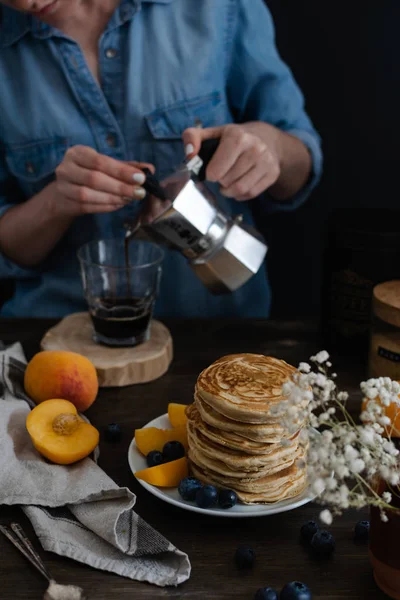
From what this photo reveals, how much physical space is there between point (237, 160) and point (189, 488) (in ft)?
2.56

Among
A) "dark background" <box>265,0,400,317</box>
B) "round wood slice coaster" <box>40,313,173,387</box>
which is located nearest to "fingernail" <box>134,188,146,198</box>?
"round wood slice coaster" <box>40,313,173,387</box>

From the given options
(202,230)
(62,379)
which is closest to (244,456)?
(62,379)

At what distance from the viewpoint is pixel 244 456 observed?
1018mm

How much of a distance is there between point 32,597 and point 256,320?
3.31 ft

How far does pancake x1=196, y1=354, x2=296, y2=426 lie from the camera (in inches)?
39.0

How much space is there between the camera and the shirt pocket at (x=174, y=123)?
70.4 inches

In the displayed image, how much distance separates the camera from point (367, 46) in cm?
207

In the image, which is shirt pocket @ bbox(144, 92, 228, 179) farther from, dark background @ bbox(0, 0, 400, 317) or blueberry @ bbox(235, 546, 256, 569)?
blueberry @ bbox(235, 546, 256, 569)

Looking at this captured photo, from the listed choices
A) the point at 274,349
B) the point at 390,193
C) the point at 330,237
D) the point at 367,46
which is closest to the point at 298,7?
the point at 367,46

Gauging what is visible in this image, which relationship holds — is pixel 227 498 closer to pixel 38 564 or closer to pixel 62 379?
pixel 38 564

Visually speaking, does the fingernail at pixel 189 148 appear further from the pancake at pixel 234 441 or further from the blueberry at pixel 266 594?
the blueberry at pixel 266 594

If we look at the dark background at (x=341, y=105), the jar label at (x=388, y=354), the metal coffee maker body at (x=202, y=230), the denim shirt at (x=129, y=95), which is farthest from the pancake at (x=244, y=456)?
the dark background at (x=341, y=105)

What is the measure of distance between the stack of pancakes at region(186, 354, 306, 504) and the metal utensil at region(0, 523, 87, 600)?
259 millimetres

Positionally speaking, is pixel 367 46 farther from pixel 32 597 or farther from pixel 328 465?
pixel 32 597
